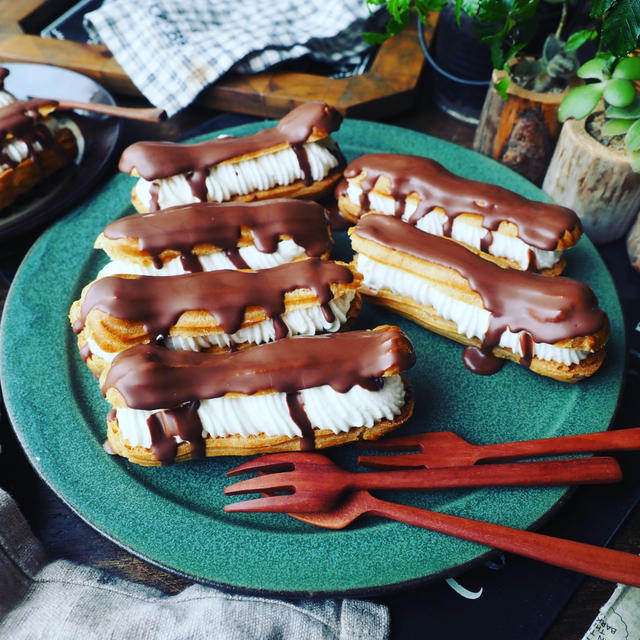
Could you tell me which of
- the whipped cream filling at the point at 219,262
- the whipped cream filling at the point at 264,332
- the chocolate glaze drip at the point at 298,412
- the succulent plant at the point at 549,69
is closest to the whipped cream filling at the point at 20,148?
the whipped cream filling at the point at 219,262

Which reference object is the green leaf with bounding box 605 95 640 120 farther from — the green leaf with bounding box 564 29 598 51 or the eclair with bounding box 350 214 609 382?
the eclair with bounding box 350 214 609 382

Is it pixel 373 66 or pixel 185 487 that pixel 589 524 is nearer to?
pixel 185 487

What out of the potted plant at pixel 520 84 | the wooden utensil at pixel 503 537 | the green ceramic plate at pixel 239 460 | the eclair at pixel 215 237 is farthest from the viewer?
the potted plant at pixel 520 84

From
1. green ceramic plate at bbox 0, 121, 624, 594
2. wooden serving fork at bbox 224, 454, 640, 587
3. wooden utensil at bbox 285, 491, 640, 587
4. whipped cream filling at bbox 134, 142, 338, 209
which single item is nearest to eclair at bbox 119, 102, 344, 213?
whipped cream filling at bbox 134, 142, 338, 209

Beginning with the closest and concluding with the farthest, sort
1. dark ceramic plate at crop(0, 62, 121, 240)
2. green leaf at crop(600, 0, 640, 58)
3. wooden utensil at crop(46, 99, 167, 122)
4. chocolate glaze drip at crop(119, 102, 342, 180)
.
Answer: green leaf at crop(600, 0, 640, 58) → chocolate glaze drip at crop(119, 102, 342, 180) → dark ceramic plate at crop(0, 62, 121, 240) → wooden utensil at crop(46, 99, 167, 122)

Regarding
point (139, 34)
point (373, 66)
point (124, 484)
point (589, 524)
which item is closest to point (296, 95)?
point (373, 66)

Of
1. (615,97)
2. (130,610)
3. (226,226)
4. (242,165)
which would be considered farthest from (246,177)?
(130,610)

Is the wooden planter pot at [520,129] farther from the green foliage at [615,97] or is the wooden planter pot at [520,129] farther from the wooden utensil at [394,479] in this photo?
the wooden utensil at [394,479]
